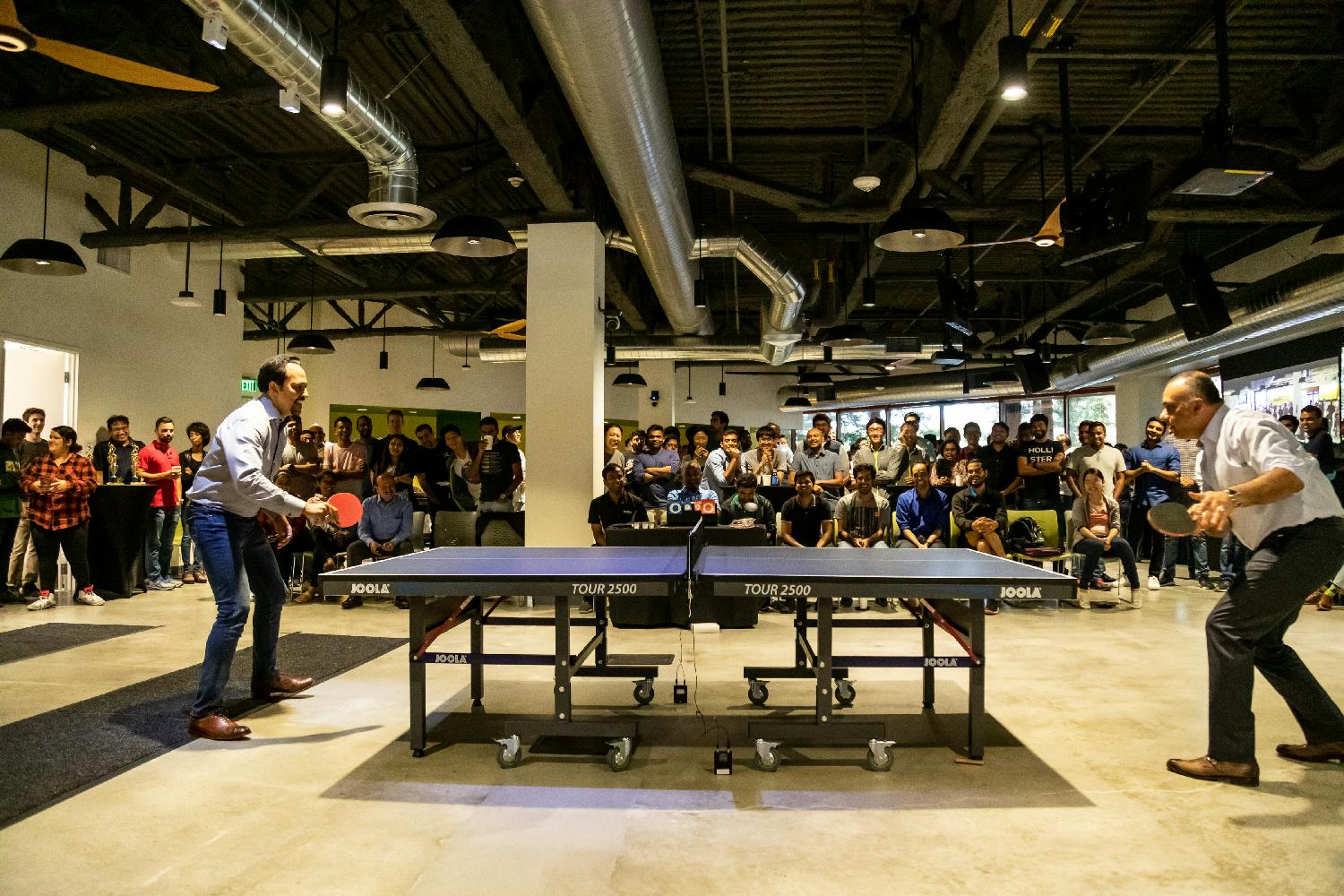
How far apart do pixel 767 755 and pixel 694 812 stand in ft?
1.57

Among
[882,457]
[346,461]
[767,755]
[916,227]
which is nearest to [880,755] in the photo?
[767,755]

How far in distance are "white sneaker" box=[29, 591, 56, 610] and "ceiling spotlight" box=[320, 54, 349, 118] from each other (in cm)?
501

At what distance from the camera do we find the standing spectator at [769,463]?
837 centimetres

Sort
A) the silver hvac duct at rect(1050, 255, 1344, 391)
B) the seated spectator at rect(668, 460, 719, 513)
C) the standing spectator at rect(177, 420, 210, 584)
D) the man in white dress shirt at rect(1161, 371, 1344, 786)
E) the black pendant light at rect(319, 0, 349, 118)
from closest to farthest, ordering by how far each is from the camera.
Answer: the man in white dress shirt at rect(1161, 371, 1344, 786)
the black pendant light at rect(319, 0, 349, 118)
the seated spectator at rect(668, 460, 719, 513)
the standing spectator at rect(177, 420, 210, 584)
the silver hvac duct at rect(1050, 255, 1344, 391)

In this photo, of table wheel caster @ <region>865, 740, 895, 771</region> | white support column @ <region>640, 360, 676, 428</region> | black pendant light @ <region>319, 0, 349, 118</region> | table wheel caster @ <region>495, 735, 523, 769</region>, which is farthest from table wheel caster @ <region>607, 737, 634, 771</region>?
white support column @ <region>640, 360, 676, 428</region>

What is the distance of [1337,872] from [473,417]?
16.2m

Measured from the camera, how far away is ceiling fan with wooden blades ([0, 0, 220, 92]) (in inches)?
146

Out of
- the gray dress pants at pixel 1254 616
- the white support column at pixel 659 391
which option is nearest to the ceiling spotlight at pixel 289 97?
the gray dress pants at pixel 1254 616

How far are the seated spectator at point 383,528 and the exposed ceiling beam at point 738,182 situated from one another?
148 inches

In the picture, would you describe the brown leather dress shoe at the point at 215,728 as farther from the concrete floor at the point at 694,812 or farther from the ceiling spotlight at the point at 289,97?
the ceiling spotlight at the point at 289,97

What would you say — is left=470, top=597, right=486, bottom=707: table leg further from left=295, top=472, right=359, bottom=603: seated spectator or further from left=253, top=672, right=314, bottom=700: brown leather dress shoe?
left=295, top=472, right=359, bottom=603: seated spectator

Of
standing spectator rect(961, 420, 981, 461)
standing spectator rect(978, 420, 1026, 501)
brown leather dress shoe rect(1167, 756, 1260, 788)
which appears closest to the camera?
brown leather dress shoe rect(1167, 756, 1260, 788)

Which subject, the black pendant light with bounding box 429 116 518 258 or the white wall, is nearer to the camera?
the black pendant light with bounding box 429 116 518 258

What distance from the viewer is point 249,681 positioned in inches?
180
